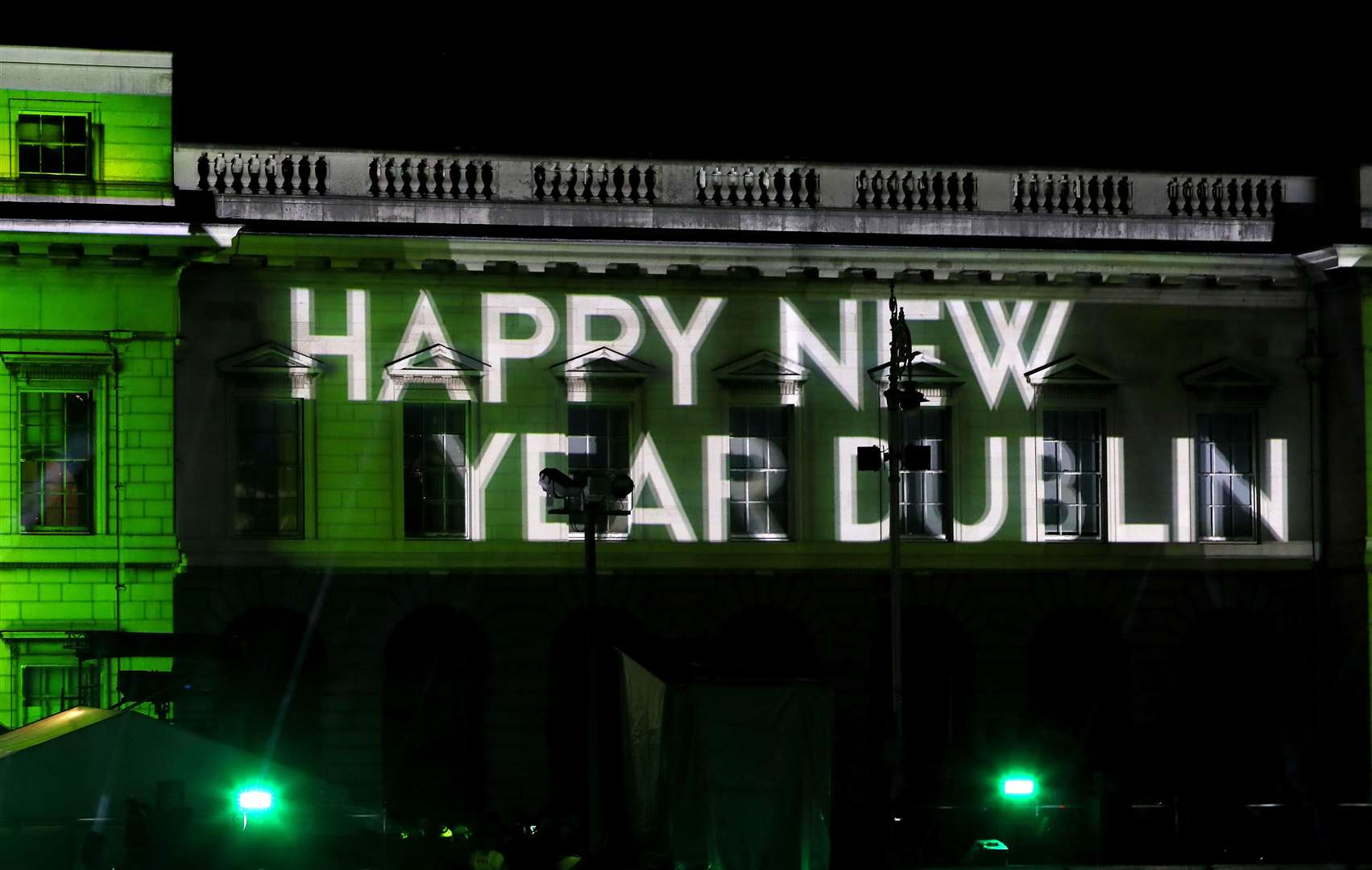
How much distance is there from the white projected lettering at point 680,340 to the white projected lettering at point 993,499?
5.12 meters

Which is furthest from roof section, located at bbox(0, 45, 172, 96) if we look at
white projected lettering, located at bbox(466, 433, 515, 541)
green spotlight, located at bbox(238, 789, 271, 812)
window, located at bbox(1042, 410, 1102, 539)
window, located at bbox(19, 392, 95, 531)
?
green spotlight, located at bbox(238, 789, 271, 812)

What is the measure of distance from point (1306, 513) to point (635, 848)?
1904 cm

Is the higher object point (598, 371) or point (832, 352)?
point (832, 352)

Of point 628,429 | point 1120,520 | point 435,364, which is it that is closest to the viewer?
point 435,364

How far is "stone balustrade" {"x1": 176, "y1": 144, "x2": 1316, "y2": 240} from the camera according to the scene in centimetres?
3681

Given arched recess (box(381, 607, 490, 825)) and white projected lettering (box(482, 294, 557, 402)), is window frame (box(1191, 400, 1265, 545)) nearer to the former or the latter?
white projected lettering (box(482, 294, 557, 402))

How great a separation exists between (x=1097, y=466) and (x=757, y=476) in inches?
235

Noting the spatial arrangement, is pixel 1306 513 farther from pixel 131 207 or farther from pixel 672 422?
pixel 131 207

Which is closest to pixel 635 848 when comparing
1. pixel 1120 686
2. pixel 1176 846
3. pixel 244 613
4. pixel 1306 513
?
pixel 1176 846

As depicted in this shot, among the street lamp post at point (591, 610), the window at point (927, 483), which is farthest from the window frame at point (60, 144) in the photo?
the window at point (927, 483)

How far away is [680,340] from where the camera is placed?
37500mm

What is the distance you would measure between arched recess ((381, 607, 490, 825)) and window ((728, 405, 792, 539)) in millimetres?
4854

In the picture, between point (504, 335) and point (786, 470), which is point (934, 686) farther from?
point (504, 335)

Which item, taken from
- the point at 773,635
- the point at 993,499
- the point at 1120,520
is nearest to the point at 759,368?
the point at 773,635
